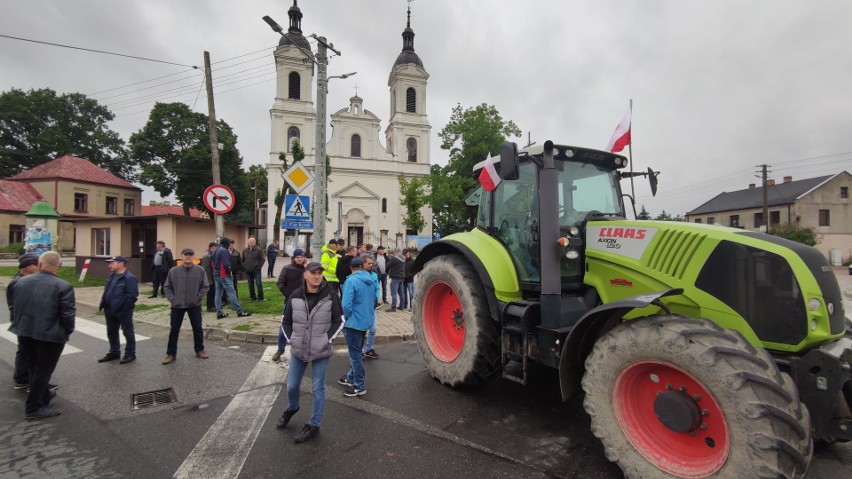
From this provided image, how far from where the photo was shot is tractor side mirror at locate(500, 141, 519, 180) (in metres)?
3.58

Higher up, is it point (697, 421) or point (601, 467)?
point (697, 421)

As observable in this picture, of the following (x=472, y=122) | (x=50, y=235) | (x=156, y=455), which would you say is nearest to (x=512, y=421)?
(x=156, y=455)

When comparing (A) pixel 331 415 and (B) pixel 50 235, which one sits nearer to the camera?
(A) pixel 331 415

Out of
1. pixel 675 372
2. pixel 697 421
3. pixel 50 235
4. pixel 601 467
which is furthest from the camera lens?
pixel 50 235

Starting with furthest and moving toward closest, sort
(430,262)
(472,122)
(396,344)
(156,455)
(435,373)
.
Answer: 1. (472,122)
2. (396,344)
3. (430,262)
4. (435,373)
5. (156,455)

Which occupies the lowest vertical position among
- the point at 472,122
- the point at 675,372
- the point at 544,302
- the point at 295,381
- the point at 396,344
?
the point at 396,344

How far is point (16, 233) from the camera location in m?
32.3

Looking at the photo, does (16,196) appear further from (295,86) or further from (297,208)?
(297,208)

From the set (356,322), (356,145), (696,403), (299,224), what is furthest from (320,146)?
(356,145)

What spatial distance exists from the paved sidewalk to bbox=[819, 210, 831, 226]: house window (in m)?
46.8

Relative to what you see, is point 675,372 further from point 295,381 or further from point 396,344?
point 396,344

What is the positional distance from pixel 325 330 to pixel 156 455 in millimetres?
1641

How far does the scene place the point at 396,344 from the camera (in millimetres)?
7191

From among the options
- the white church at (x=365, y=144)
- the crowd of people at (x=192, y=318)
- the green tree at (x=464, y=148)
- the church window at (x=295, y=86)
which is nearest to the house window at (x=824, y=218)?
the green tree at (x=464, y=148)
